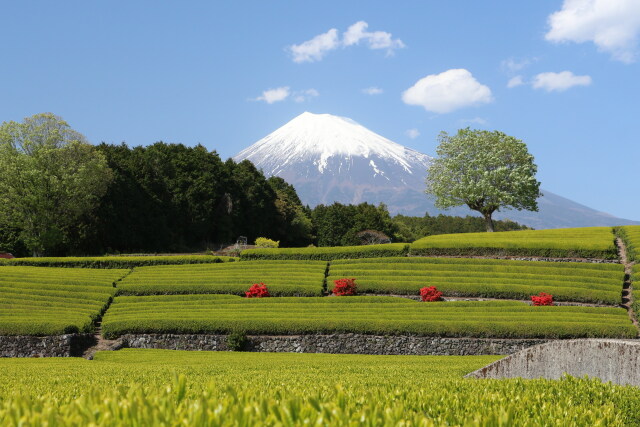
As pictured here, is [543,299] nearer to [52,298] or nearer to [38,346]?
[38,346]

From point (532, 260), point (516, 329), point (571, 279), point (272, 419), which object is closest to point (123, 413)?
point (272, 419)

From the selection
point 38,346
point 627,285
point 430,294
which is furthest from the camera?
point 627,285

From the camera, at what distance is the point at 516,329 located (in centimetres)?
2892

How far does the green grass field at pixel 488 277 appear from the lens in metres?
35.8

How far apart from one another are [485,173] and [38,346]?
51.5 m

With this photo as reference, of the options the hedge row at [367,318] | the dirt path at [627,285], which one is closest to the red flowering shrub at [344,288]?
the hedge row at [367,318]

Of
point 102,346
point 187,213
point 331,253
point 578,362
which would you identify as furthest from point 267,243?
point 578,362

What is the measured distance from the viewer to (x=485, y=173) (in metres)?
65.4

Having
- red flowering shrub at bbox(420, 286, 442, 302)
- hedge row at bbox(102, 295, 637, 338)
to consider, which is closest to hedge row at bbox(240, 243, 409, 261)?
red flowering shrub at bbox(420, 286, 442, 302)

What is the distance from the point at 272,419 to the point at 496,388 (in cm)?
556

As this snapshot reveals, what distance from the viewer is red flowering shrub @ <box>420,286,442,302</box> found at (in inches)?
1396

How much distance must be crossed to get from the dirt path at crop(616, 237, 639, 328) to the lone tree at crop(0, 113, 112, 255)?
47721 mm

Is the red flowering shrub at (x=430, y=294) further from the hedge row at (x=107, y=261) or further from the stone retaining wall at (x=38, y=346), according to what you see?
the stone retaining wall at (x=38, y=346)

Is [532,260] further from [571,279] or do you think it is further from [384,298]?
[384,298]
